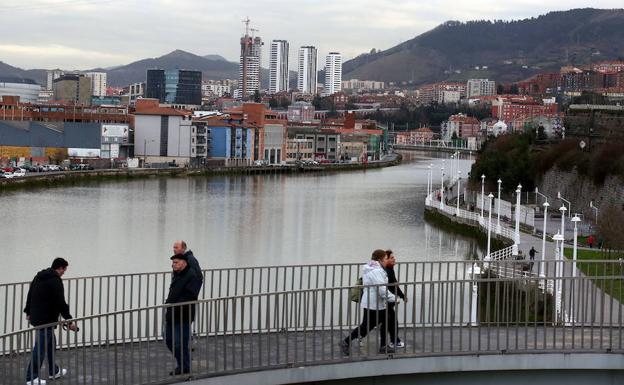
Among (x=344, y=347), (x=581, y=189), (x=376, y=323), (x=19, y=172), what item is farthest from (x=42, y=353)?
(x=19, y=172)

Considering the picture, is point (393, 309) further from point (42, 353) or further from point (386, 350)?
point (42, 353)

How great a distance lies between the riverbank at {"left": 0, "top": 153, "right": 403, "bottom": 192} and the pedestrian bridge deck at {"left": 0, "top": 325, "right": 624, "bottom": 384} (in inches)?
1355

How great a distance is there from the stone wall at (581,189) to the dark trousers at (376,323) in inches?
736

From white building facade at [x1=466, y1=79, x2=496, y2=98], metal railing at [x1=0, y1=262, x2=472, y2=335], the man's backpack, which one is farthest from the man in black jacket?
white building facade at [x1=466, y1=79, x2=496, y2=98]

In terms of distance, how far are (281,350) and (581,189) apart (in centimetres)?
2303

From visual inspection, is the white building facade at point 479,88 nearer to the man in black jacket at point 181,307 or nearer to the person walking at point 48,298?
the man in black jacket at point 181,307

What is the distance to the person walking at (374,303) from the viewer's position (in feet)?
16.9

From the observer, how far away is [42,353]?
4742mm

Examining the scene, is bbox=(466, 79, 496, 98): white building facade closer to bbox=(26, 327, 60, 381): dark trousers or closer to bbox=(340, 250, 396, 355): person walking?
bbox=(340, 250, 396, 355): person walking

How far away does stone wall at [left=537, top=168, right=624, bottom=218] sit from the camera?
2493cm

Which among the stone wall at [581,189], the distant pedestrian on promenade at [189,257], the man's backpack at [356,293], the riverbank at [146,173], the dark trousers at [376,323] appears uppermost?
the distant pedestrian on promenade at [189,257]

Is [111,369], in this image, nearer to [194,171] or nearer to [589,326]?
[589,326]

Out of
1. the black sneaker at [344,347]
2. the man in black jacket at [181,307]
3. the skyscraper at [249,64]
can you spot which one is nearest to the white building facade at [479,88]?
the skyscraper at [249,64]

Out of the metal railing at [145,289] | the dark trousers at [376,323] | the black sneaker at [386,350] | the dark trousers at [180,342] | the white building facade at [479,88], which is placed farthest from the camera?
the white building facade at [479,88]
